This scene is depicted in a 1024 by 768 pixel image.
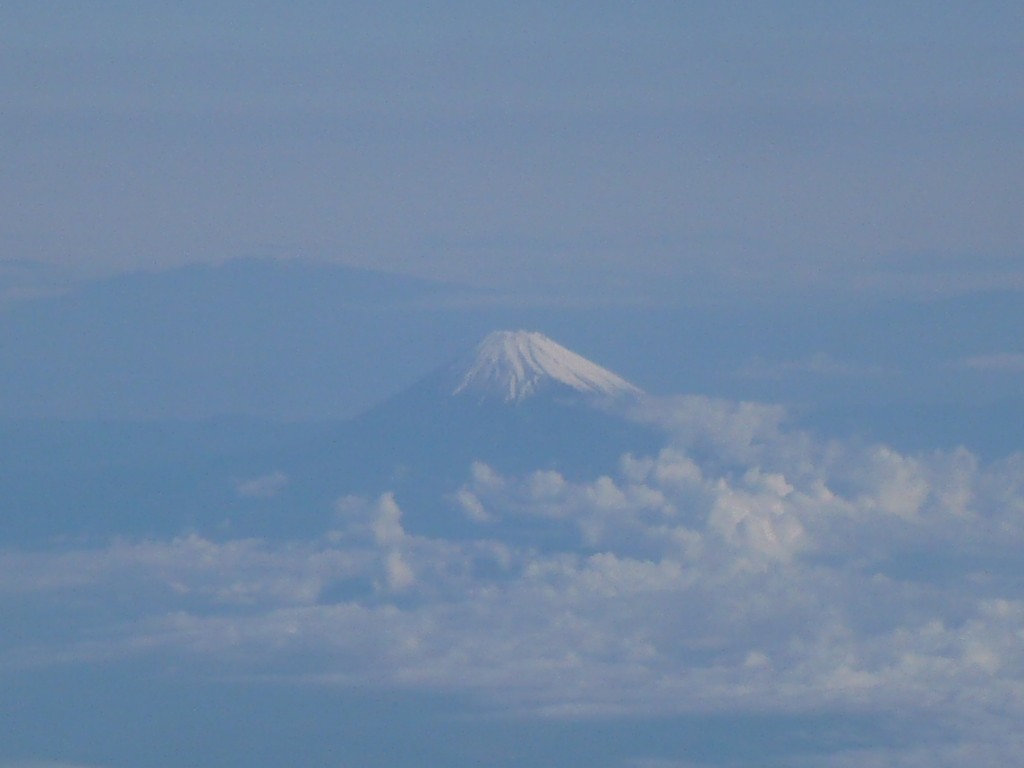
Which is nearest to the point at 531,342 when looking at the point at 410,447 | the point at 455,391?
the point at 455,391

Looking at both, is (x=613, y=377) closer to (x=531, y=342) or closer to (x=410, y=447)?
(x=531, y=342)

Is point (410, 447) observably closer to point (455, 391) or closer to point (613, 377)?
point (455, 391)

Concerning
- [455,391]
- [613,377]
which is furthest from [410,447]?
[613,377]

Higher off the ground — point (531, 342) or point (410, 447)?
point (531, 342)

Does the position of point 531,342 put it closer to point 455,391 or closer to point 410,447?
point 455,391

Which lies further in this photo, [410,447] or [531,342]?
[531,342]

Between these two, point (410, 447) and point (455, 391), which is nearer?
point (410, 447)

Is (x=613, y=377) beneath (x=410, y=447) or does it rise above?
above
